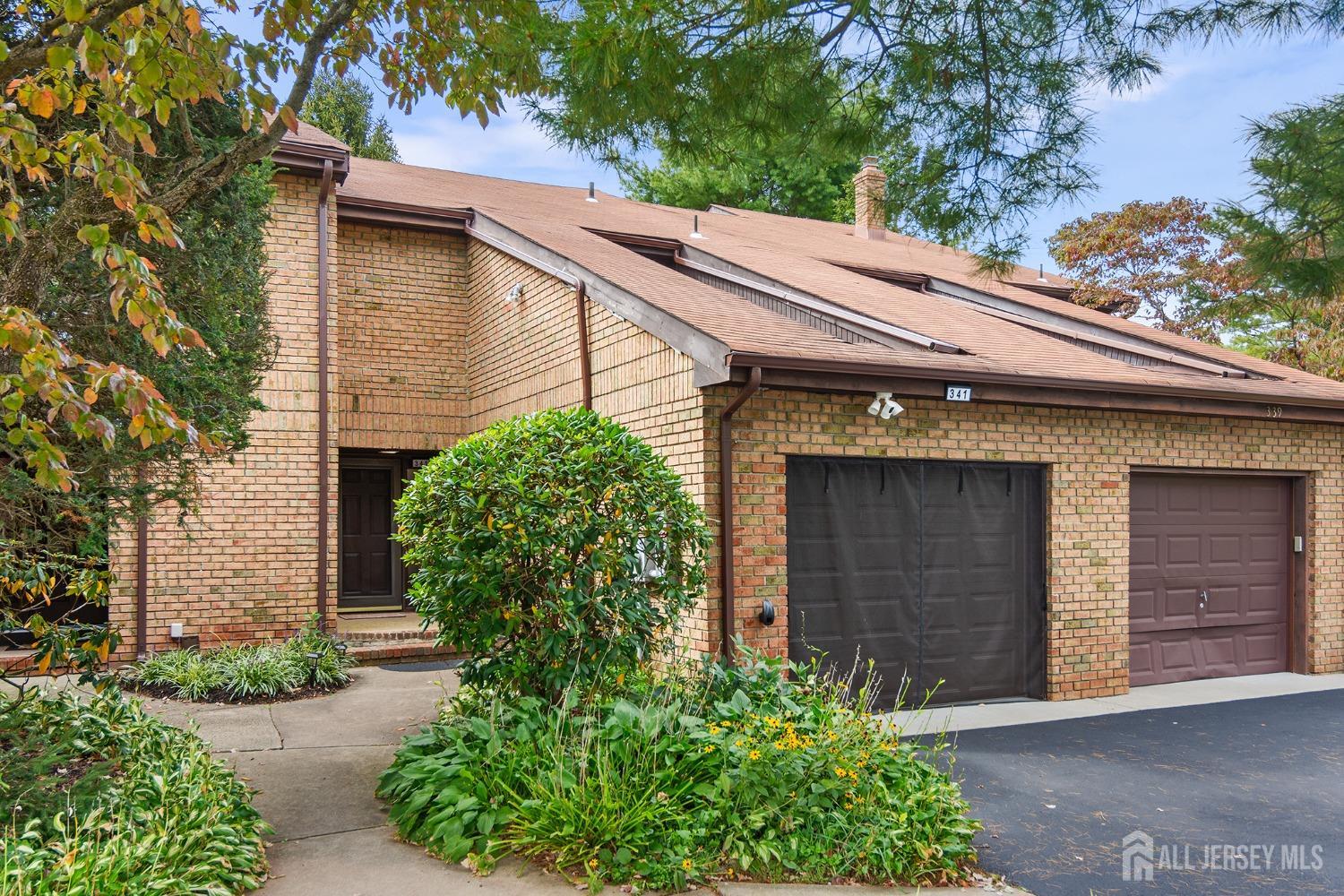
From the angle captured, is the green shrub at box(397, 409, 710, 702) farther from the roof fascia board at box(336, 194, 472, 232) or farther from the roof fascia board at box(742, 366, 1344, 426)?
the roof fascia board at box(336, 194, 472, 232)

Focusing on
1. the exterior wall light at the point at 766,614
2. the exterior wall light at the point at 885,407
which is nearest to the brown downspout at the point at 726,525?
the exterior wall light at the point at 766,614

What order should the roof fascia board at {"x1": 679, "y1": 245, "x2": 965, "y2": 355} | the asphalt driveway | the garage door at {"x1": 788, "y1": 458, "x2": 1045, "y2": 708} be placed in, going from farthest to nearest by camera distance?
the roof fascia board at {"x1": 679, "y1": 245, "x2": 965, "y2": 355} → the garage door at {"x1": 788, "y1": 458, "x2": 1045, "y2": 708} → the asphalt driveway

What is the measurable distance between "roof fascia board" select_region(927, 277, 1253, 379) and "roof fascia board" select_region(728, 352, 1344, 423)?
2.21 ft

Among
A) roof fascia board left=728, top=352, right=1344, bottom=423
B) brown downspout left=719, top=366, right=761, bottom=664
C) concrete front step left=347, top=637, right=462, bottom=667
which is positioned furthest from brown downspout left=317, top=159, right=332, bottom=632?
roof fascia board left=728, top=352, right=1344, bottom=423

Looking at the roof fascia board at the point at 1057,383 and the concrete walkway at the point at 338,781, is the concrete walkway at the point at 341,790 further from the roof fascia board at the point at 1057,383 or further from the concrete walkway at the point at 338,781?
the roof fascia board at the point at 1057,383

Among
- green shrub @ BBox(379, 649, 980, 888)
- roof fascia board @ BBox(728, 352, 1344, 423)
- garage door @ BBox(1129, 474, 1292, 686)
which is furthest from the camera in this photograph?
garage door @ BBox(1129, 474, 1292, 686)

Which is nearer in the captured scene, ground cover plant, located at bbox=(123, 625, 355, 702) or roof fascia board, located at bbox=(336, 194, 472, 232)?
ground cover plant, located at bbox=(123, 625, 355, 702)

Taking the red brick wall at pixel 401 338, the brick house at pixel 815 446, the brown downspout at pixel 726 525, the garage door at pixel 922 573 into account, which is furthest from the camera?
the red brick wall at pixel 401 338

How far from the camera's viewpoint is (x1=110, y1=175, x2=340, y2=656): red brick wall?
10008 millimetres

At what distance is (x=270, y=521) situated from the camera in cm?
1056

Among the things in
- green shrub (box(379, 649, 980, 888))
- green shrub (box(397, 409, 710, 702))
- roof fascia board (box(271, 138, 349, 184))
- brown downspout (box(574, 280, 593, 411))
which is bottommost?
green shrub (box(379, 649, 980, 888))

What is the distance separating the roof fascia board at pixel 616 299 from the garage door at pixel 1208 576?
16.8ft

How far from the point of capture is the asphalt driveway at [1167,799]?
4.86 meters

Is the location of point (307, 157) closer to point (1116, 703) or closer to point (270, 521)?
point (270, 521)
